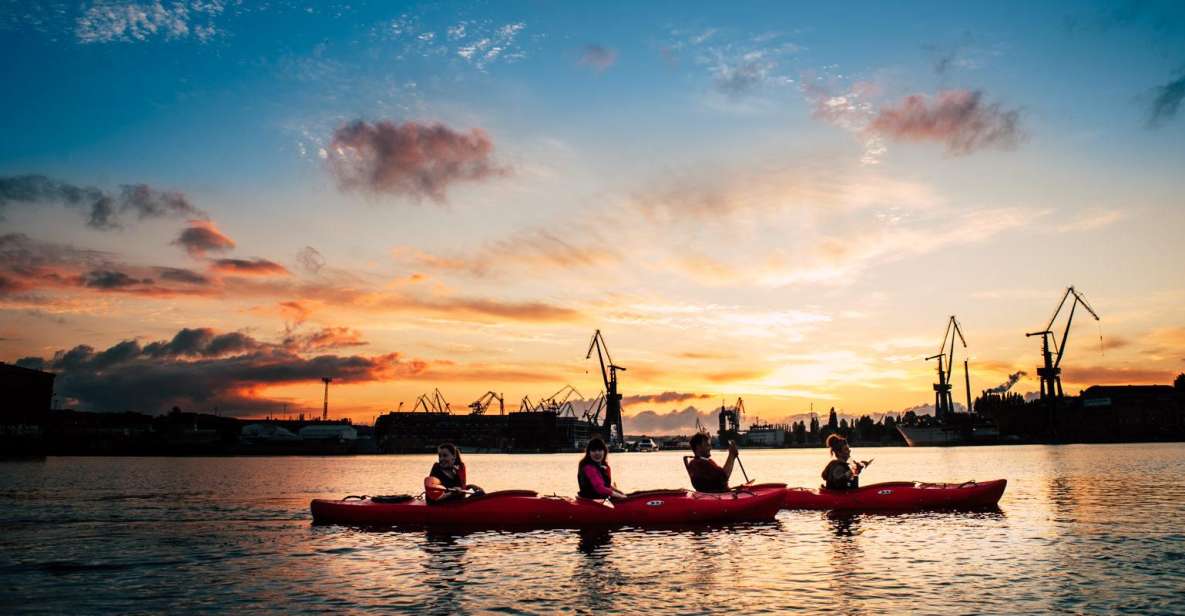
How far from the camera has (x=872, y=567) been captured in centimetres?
1596

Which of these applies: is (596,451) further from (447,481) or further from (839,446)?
(839,446)

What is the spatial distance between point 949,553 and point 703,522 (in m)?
6.69

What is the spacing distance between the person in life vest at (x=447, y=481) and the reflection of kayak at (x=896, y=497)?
1013 centimetres

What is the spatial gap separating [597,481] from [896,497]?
1023 cm

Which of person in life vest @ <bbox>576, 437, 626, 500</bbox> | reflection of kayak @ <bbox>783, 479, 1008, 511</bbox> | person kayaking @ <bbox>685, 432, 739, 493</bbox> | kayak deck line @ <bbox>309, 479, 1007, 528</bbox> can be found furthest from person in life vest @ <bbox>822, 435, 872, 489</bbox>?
person in life vest @ <bbox>576, 437, 626, 500</bbox>

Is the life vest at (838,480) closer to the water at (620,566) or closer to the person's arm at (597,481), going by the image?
the water at (620,566)

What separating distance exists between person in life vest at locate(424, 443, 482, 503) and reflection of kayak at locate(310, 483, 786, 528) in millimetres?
251

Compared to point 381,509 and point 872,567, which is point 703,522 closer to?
point 872,567

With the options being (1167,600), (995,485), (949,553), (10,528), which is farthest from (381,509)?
(995,485)

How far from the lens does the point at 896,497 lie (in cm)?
2517

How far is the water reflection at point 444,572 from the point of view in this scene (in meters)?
13.0

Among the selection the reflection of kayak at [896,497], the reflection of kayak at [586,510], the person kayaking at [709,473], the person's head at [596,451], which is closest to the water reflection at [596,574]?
the reflection of kayak at [586,510]

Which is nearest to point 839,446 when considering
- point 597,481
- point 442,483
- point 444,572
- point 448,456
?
point 597,481

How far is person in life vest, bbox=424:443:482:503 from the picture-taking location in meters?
22.0
